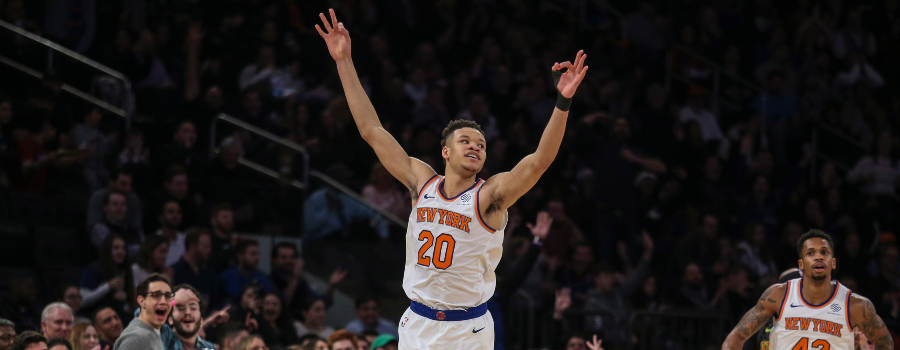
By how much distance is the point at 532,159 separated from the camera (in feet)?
20.3

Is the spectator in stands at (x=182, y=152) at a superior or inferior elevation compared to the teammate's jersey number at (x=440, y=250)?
superior

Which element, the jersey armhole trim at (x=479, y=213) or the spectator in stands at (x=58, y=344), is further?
the spectator in stands at (x=58, y=344)

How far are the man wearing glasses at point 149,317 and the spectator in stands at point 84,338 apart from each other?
1.16 metres

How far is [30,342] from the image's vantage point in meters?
7.65

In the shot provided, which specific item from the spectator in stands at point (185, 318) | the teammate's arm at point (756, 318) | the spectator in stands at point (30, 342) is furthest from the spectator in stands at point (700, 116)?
the spectator in stands at point (30, 342)

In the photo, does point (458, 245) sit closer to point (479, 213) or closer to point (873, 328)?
point (479, 213)

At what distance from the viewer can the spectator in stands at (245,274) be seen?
11.1 m

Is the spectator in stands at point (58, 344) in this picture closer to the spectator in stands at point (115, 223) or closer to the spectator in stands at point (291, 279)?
the spectator in stands at point (115, 223)

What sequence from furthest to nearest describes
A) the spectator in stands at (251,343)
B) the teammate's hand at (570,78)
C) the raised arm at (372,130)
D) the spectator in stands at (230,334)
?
the spectator in stands at (230,334)
the spectator in stands at (251,343)
the raised arm at (372,130)
the teammate's hand at (570,78)

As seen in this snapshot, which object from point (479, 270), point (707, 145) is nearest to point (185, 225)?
point (479, 270)

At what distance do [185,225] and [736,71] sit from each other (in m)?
10.8

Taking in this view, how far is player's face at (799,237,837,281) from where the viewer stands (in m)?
8.84

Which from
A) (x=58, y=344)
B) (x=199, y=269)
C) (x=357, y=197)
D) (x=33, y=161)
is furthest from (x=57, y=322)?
(x=357, y=197)

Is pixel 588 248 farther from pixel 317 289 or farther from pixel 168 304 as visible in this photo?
pixel 168 304
